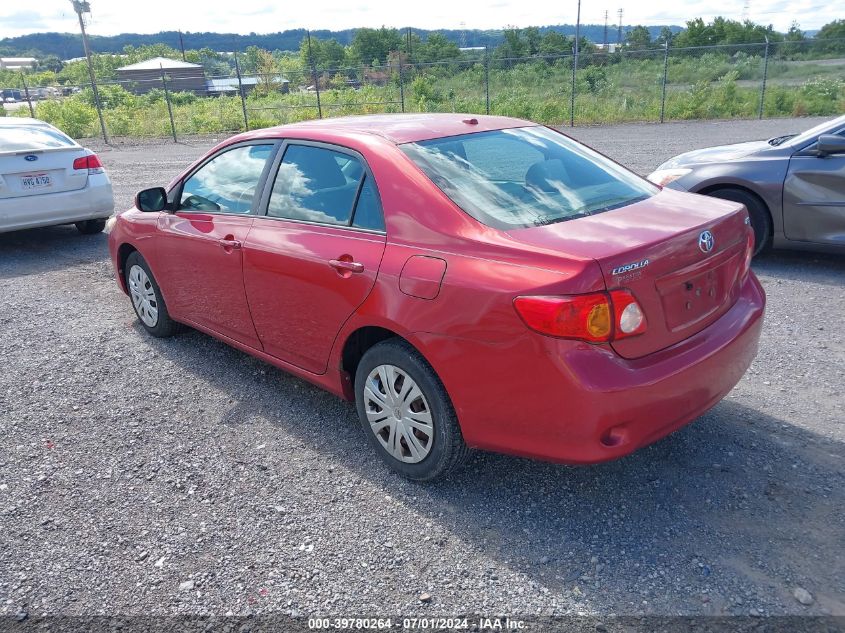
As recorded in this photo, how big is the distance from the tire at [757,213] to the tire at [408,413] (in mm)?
4510

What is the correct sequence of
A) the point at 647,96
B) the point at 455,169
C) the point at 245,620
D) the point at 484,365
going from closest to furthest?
the point at 245,620, the point at 484,365, the point at 455,169, the point at 647,96

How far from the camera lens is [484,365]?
2.93 meters

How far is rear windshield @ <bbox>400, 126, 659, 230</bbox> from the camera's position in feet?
10.7

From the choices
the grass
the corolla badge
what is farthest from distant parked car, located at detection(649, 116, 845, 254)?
the grass

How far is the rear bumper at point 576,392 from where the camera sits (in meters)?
2.73

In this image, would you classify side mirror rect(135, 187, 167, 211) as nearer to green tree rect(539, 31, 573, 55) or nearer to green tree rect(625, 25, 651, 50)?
green tree rect(539, 31, 573, 55)

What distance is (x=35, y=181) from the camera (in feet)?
27.0

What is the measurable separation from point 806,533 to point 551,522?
103cm

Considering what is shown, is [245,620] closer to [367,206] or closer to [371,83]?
[367,206]

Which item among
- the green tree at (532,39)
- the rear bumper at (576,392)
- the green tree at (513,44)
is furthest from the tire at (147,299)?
the green tree at (532,39)

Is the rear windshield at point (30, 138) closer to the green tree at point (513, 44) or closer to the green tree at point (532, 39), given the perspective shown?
the green tree at point (513, 44)

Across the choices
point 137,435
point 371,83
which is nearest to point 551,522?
point 137,435

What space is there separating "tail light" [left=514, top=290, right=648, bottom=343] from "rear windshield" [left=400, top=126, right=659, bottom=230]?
1.66 ft

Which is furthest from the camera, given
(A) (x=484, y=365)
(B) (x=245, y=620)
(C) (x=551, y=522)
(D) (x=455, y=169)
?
(D) (x=455, y=169)
